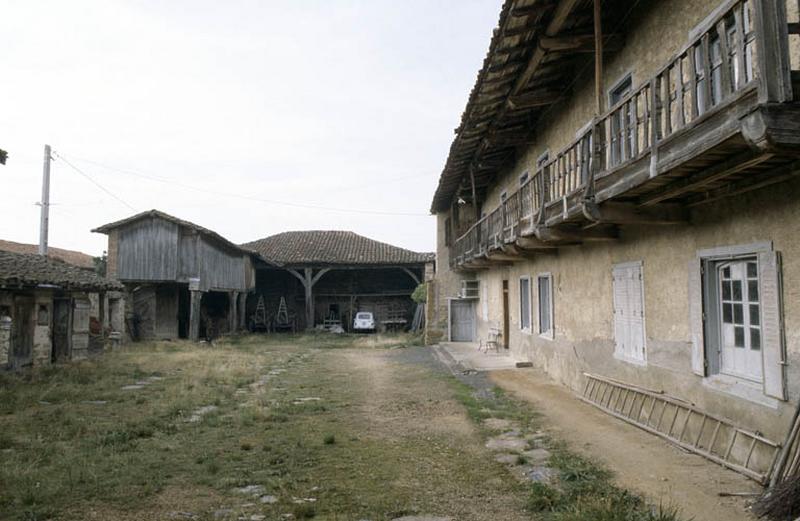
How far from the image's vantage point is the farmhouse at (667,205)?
446 cm

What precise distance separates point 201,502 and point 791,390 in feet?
17.0

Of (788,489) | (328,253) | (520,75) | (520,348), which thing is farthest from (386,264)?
Result: (788,489)

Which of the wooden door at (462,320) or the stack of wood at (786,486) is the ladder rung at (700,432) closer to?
the stack of wood at (786,486)

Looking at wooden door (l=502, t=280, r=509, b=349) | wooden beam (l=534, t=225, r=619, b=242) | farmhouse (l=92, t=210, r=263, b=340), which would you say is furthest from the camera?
farmhouse (l=92, t=210, r=263, b=340)

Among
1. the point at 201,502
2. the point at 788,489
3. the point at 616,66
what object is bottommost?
the point at 201,502

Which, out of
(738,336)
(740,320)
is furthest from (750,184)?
(738,336)

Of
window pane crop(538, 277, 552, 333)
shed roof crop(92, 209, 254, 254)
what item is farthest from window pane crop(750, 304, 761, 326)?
shed roof crop(92, 209, 254, 254)

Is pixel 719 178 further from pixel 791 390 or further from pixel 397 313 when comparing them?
pixel 397 313

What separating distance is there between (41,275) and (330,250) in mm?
17856

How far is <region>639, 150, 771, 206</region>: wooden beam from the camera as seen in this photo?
14.6 feet

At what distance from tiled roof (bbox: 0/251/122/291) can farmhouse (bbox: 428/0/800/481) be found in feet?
34.8

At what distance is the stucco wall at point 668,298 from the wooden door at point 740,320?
28 cm

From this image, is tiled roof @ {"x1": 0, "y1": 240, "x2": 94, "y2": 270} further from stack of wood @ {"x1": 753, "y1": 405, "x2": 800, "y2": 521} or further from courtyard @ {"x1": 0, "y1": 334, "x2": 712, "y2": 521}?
stack of wood @ {"x1": 753, "y1": 405, "x2": 800, "y2": 521}

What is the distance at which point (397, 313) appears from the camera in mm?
31953
